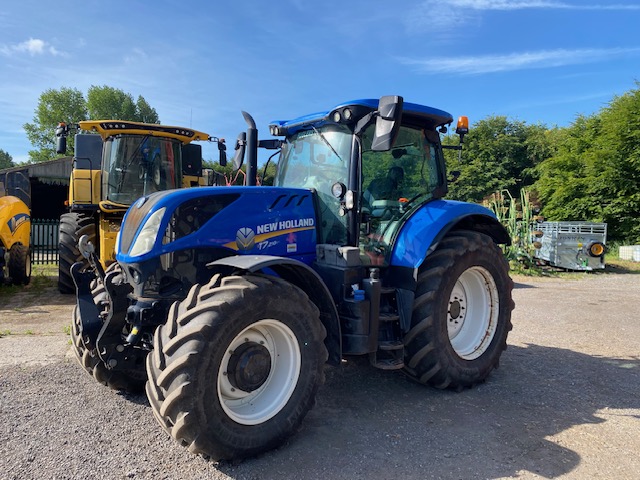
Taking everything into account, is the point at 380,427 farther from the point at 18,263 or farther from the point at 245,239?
the point at 18,263

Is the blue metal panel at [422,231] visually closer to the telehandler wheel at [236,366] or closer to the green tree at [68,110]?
the telehandler wheel at [236,366]

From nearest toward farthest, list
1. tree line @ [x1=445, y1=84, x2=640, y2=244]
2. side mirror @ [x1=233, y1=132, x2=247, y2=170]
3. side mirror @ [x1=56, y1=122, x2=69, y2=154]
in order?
side mirror @ [x1=233, y1=132, x2=247, y2=170], side mirror @ [x1=56, y1=122, x2=69, y2=154], tree line @ [x1=445, y1=84, x2=640, y2=244]

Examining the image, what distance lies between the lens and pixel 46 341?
211 inches

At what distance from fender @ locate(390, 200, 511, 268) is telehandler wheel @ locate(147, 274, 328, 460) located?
3.65 ft

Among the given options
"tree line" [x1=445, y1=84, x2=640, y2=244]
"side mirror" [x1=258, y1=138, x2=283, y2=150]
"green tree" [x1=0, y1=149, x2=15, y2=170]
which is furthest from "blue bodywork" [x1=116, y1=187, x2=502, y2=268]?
"green tree" [x1=0, y1=149, x2=15, y2=170]

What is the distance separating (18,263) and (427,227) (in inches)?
341

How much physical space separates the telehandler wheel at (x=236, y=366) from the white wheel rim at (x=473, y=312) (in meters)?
1.82

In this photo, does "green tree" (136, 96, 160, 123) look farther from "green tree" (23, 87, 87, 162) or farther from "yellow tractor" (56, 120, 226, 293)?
"yellow tractor" (56, 120, 226, 293)

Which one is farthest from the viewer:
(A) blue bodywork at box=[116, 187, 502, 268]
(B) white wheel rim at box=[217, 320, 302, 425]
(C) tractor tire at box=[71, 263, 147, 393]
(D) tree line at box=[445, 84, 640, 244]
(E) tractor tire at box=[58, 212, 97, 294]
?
(D) tree line at box=[445, 84, 640, 244]

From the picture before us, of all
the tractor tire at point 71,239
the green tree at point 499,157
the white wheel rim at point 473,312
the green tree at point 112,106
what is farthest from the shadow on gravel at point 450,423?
the green tree at point 112,106

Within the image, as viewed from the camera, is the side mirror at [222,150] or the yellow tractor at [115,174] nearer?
the yellow tractor at [115,174]

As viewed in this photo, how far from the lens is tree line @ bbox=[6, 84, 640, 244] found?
1831 centimetres

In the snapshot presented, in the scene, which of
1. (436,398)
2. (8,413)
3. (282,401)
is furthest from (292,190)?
(8,413)

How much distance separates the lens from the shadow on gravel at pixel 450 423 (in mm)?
2797
